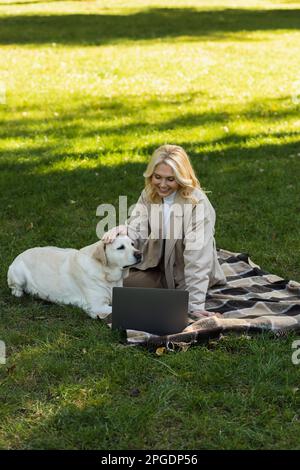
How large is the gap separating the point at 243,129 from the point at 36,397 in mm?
6892

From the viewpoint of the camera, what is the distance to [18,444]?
3850mm

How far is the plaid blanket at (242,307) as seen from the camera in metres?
4.89

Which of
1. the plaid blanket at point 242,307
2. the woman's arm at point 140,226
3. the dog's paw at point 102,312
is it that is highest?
the woman's arm at point 140,226

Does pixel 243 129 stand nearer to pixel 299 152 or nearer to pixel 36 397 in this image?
pixel 299 152

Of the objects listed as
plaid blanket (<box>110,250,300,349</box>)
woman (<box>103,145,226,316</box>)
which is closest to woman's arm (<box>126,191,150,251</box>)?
woman (<box>103,145,226,316</box>)

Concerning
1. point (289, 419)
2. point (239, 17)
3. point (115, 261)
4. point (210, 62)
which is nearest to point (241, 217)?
point (115, 261)

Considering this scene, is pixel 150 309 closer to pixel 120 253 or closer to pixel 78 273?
pixel 120 253

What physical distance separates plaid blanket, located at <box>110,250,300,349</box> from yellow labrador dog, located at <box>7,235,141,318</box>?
636mm

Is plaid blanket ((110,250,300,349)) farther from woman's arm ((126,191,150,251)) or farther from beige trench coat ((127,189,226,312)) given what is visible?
woman's arm ((126,191,150,251))

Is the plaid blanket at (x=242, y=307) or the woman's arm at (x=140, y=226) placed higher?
the woman's arm at (x=140, y=226)

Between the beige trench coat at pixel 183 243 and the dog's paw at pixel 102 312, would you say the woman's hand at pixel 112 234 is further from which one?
the dog's paw at pixel 102 312

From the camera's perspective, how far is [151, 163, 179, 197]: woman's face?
216 inches

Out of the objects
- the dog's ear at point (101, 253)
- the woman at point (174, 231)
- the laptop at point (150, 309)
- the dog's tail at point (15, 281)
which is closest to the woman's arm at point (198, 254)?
the woman at point (174, 231)

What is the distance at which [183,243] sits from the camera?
5.64 meters
